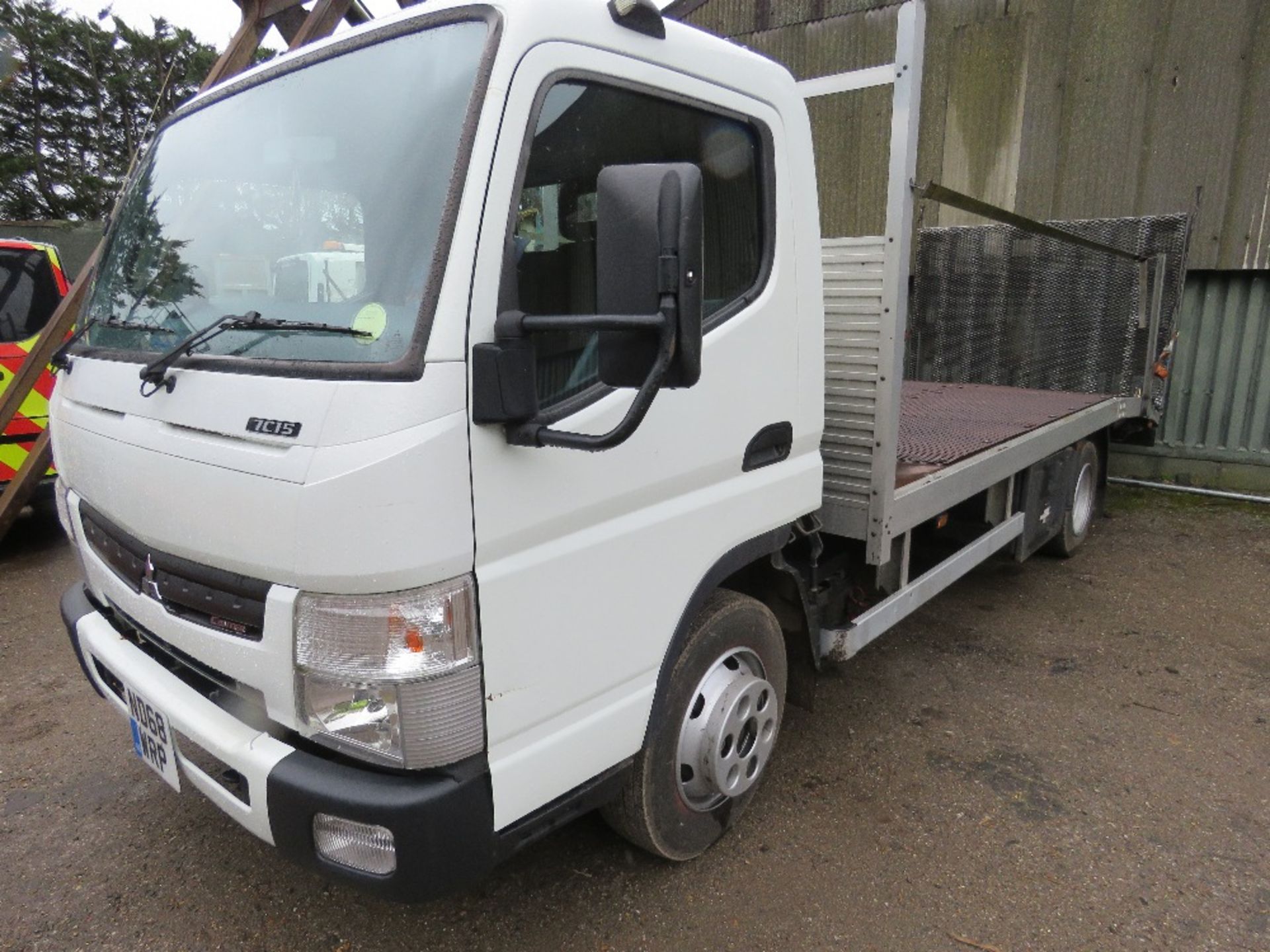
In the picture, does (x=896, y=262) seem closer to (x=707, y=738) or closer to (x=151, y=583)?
(x=707, y=738)

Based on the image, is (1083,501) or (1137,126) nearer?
(1083,501)

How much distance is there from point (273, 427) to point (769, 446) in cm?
132

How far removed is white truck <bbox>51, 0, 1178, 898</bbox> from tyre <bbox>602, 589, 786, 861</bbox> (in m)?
0.01

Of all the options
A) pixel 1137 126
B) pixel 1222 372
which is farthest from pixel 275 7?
Answer: pixel 1222 372

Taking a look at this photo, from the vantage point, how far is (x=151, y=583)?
6.37ft

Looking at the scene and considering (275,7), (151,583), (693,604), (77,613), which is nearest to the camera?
(151,583)

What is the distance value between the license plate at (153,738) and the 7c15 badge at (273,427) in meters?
0.82

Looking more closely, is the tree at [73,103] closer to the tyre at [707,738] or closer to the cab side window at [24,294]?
the cab side window at [24,294]

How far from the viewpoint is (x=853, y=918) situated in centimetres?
231

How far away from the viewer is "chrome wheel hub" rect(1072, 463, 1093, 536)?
5.23 m

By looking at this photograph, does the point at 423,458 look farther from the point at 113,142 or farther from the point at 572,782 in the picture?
the point at 113,142

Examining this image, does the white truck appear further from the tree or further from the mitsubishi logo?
the tree

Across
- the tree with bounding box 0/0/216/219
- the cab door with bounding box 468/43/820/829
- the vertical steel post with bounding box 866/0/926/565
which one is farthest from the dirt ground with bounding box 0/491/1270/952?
the tree with bounding box 0/0/216/219

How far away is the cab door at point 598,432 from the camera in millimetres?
1646
